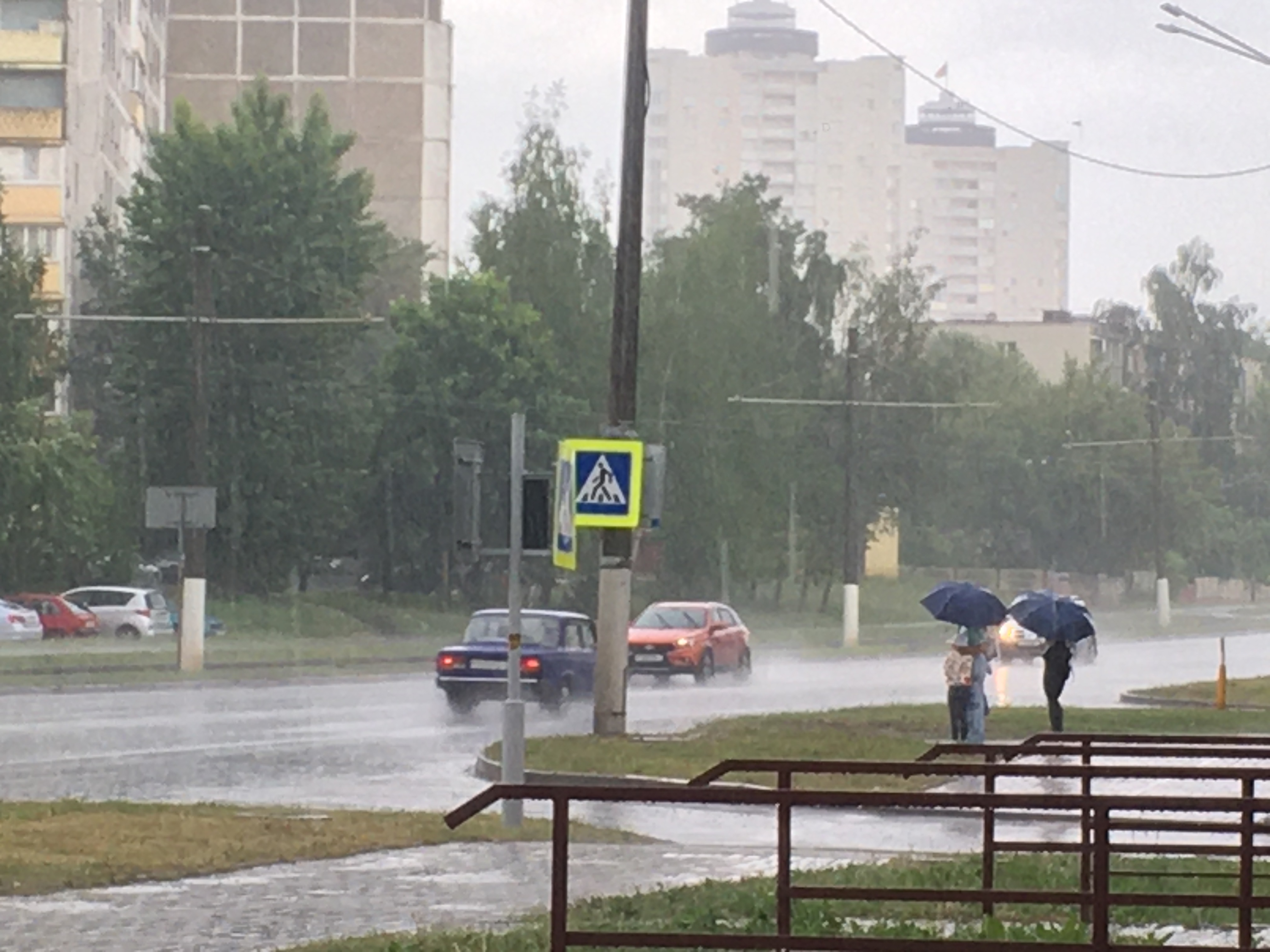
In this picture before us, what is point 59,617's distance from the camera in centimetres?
7069

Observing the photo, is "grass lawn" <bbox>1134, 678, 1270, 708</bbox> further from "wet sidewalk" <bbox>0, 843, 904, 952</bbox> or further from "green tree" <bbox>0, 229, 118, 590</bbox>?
"green tree" <bbox>0, 229, 118, 590</bbox>

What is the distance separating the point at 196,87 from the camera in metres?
141

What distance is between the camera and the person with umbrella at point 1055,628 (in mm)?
30219

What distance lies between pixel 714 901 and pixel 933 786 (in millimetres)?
11132

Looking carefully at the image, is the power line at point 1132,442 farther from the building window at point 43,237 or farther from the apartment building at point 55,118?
the building window at point 43,237

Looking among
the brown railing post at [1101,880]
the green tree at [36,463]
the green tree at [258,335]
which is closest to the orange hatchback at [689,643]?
the green tree at [36,463]

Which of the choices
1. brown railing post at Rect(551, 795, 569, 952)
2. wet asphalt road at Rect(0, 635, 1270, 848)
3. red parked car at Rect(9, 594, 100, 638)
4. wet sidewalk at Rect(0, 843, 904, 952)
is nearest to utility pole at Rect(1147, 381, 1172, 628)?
wet asphalt road at Rect(0, 635, 1270, 848)

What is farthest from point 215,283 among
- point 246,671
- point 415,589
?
point 246,671

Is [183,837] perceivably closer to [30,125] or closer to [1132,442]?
[30,125]

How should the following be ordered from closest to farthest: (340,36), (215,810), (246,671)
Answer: (215,810) < (246,671) < (340,36)

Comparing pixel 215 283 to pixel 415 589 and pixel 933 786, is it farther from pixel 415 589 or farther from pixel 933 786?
pixel 933 786

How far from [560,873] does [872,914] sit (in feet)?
14.3

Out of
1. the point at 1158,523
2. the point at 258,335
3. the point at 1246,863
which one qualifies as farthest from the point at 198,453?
the point at 1158,523

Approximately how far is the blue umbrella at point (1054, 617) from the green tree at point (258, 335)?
4736 centimetres
